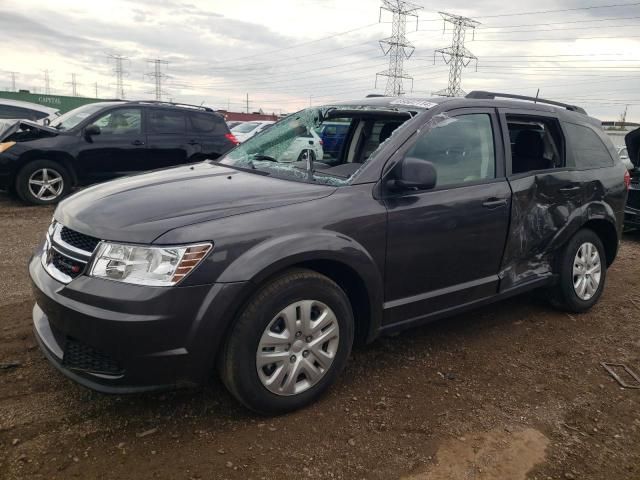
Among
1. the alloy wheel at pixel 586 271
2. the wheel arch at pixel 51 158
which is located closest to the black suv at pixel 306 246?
the alloy wheel at pixel 586 271

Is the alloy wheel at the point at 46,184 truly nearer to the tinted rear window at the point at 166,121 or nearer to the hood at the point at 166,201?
the tinted rear window at the point at 166,121

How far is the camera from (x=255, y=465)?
7.92ft

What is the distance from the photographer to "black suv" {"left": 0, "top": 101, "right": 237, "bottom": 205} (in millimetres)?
8078

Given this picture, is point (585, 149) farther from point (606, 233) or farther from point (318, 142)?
point (318, 142)

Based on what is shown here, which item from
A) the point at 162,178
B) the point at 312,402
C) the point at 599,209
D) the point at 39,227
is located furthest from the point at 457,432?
the point at 39,227

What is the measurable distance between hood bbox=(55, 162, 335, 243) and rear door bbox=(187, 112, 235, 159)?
243 inches

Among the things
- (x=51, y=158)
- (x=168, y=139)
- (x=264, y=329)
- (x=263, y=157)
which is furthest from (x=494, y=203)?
(x=51, y=158)

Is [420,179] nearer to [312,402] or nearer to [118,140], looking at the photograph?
[312,402]

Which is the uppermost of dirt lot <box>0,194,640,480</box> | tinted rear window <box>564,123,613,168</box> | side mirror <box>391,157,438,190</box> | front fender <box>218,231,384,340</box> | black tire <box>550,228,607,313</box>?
tinted rear window <box>564,123,613,168</box>

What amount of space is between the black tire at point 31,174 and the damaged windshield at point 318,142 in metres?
5.45

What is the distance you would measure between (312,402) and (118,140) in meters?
6.99

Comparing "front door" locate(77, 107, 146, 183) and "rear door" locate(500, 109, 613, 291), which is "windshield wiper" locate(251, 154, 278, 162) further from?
"front door" locate(77, 107, 146, 183)

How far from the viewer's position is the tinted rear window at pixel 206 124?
366 inches

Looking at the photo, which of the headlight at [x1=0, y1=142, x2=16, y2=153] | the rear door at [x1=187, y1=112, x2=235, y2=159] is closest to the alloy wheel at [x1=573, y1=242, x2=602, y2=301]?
the rear door at [x1=187, y1=112, x2=235, y2=159]
